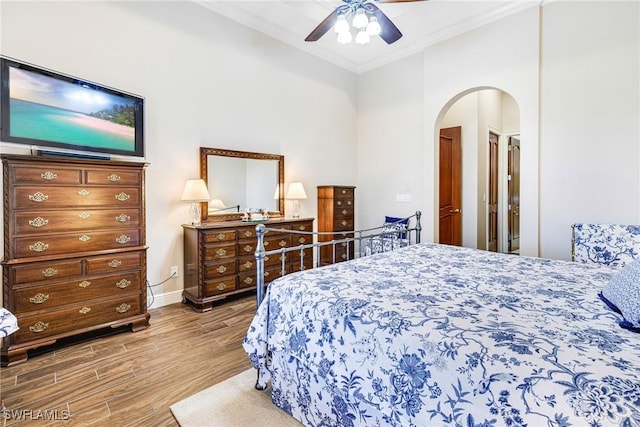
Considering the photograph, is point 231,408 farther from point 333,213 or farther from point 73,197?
point 333,213

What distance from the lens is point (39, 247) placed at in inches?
90.0

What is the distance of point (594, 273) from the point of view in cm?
188

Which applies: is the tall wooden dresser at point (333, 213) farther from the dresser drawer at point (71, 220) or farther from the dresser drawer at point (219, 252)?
the dresser drawer at point (71, 220)

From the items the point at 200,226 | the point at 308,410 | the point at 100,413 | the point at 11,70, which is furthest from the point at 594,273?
the point at 11,70

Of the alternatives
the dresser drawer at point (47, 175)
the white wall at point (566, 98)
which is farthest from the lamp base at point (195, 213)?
the white wall at point (566, 98)

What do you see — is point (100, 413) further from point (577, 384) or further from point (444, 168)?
point (444, 168)

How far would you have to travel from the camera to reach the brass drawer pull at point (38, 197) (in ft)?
7.36

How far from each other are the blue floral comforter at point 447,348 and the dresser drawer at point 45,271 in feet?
5.40

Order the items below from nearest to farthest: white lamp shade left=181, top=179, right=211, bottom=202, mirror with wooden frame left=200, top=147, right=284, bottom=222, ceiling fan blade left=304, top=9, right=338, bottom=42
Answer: ceiling fan blade left=304, top=9, right=338, bottom=42 < white lamp shade left=181, top=179, right=211, bottom=202 < mirror with wooden frame left=200, top=147, right=284, bottom=222

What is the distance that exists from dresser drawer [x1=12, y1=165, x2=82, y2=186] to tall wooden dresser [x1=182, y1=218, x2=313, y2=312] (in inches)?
43.1

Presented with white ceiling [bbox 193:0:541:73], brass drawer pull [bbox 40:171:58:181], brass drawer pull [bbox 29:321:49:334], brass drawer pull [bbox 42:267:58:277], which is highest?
white ceiling [bbox 193:0:541:73]

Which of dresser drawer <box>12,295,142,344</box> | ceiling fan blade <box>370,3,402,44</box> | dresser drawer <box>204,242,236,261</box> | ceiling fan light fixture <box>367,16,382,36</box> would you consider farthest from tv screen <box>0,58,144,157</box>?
ceiling fan blade <box>370,3,402,44</box>

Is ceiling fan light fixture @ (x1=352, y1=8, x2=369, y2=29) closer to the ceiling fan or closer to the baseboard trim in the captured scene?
the ceiling fan

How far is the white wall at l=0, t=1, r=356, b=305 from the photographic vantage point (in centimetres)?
274
